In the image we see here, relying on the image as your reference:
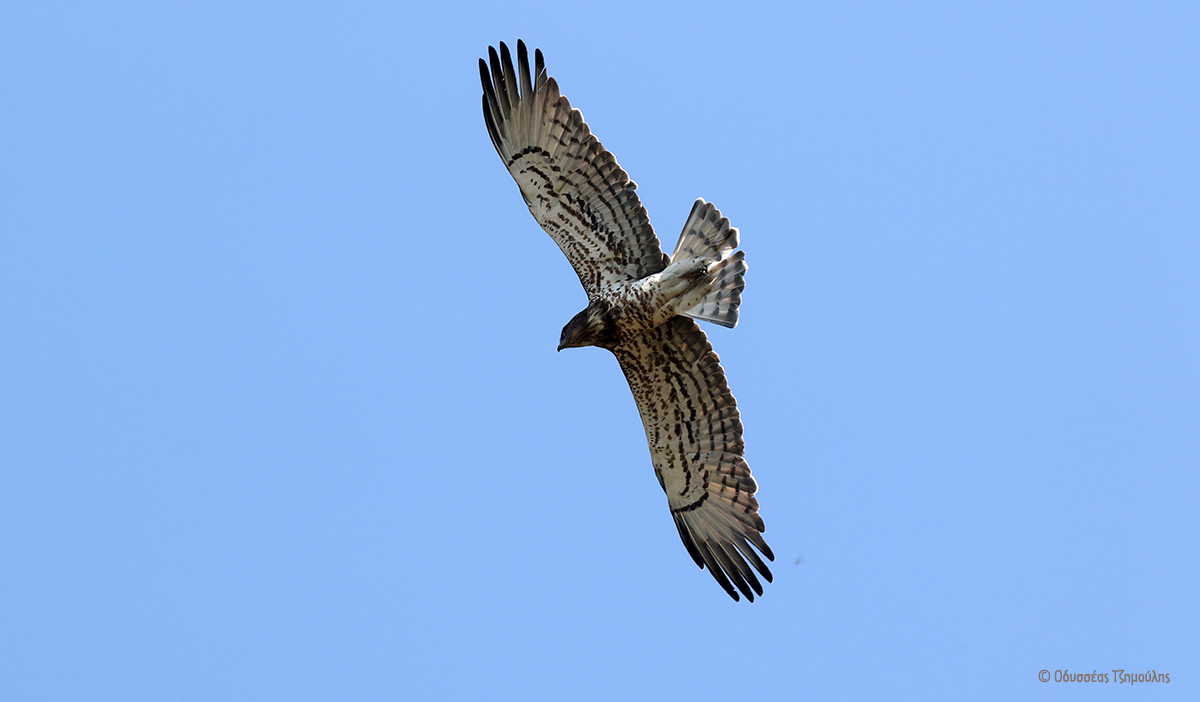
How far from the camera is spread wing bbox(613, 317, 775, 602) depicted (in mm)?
9266

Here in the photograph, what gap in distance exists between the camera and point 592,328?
9.07m

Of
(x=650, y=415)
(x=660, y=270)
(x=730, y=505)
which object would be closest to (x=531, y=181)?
(x=660, y=270)

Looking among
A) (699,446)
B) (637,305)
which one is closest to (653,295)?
(637,305)

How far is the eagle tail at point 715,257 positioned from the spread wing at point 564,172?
27 cm

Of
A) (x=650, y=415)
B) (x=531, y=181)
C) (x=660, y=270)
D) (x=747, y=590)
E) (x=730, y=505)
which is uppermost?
(x=531, y=181)

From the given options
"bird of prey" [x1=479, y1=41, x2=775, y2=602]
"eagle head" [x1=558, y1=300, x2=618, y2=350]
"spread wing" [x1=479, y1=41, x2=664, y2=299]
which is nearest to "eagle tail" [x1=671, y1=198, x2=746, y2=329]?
"bird of prey" [x1=479, y1=41, x2=775, y2=602]

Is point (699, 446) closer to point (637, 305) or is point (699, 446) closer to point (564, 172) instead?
point (637, 305)

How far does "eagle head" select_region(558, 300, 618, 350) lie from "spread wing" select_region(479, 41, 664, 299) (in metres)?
0.23

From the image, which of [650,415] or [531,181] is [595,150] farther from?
[650,415]

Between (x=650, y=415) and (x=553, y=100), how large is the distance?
256 cm

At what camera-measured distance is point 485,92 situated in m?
9.02

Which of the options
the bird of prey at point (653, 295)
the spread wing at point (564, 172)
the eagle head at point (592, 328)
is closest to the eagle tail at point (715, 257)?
the bird of prey at point (653, 295)

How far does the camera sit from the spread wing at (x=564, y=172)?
29.3 ft

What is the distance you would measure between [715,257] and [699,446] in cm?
157
